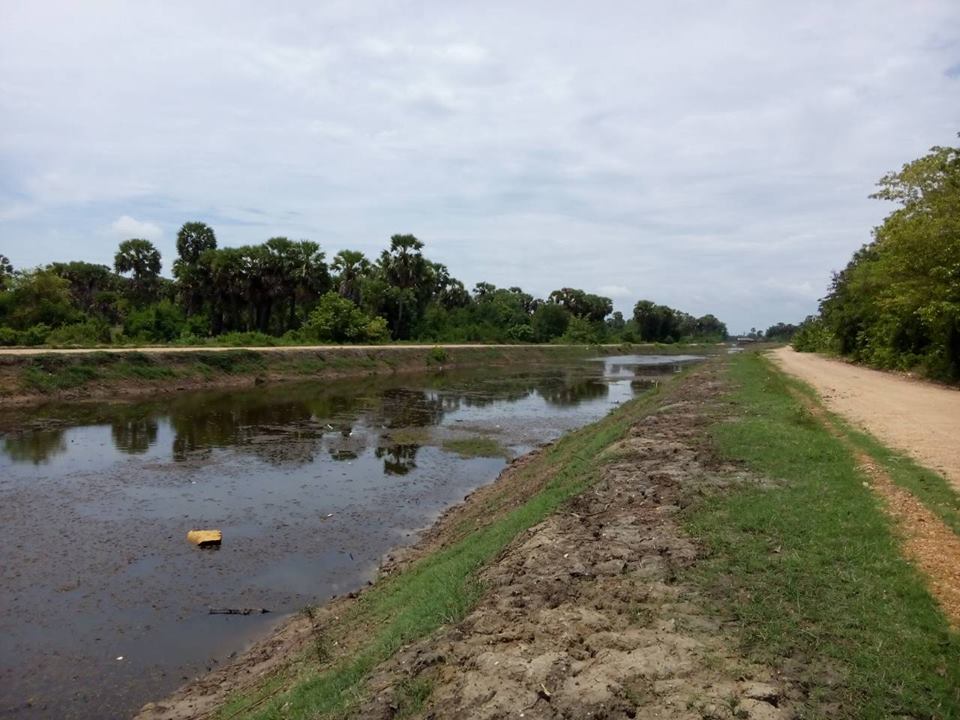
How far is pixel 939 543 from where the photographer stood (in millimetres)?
6555

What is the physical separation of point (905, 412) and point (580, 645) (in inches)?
592

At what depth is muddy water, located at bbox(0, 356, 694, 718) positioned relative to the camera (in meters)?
7.49

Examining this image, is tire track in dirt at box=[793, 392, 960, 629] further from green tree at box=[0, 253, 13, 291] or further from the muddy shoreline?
green tree at box=[0, 253, 13, 291]

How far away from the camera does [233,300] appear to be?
58.4 m

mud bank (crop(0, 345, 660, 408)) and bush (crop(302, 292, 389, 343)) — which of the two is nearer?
mud bank (crop(0, 345, 660, 408))

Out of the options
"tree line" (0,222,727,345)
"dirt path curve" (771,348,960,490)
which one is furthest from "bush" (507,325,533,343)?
"dirt path curve" (771,348,960,490)

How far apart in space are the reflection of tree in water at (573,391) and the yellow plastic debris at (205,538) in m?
23.1

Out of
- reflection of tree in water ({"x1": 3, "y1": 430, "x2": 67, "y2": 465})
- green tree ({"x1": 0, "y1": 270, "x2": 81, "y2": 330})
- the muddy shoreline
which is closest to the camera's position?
the muddy shoreline

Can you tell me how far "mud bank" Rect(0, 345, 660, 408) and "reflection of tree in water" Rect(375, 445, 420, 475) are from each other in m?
17.2

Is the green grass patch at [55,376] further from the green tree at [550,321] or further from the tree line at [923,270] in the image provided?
the green tree at [550,321]

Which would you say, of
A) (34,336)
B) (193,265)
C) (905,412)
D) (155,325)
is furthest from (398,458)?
(193,265)

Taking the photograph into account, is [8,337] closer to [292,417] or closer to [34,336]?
[34,336]

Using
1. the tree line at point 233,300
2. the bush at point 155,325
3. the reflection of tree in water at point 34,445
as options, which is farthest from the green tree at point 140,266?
the reflection of tree in water at point 34,445

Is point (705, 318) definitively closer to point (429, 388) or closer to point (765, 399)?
point (429, 388)
